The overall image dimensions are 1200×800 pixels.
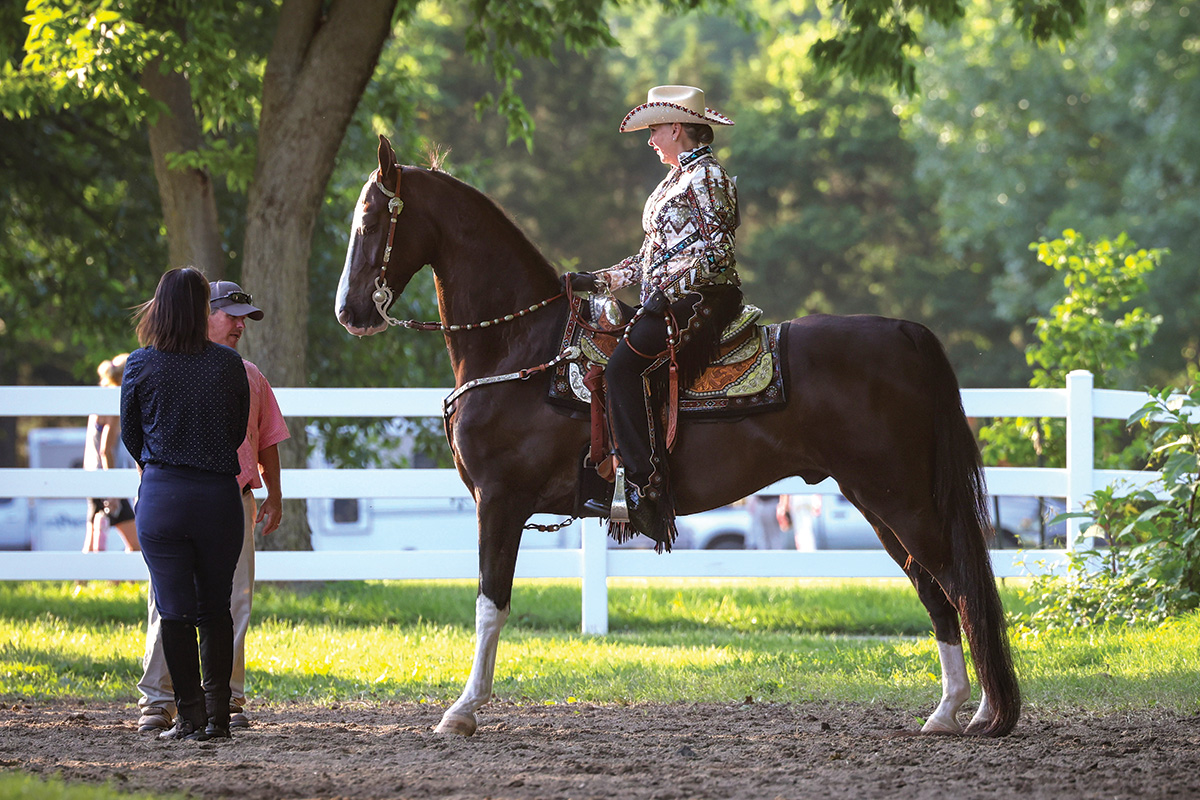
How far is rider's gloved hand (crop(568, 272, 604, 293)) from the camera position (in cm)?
550

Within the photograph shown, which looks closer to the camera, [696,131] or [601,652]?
[696,131]

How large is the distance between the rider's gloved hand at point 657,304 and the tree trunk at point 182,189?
6.37 meters

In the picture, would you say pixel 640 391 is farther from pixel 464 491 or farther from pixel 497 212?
pixel 464 491

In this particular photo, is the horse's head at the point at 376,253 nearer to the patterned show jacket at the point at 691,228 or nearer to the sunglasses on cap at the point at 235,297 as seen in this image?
the sunglasses on cap at the point at 235,297

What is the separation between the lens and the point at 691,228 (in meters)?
5.21

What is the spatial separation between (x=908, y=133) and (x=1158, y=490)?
26.3 m

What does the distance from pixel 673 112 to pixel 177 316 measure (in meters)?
2.34

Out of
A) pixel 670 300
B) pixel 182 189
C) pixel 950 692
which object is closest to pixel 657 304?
pixel 670 300

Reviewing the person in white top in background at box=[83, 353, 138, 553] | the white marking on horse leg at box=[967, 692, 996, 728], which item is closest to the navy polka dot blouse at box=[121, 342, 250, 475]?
the white marking on horse leg at box=[967, 692, 996, 728]

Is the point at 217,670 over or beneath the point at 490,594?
beneath

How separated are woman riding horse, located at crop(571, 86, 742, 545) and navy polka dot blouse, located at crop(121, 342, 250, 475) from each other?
5.46 feet

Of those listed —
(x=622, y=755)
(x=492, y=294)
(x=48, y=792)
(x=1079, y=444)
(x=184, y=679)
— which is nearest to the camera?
(x=48, y=792)

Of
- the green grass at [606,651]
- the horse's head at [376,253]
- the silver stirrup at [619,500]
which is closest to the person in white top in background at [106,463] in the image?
the green grass at [606,651]

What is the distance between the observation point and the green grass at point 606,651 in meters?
6.33
